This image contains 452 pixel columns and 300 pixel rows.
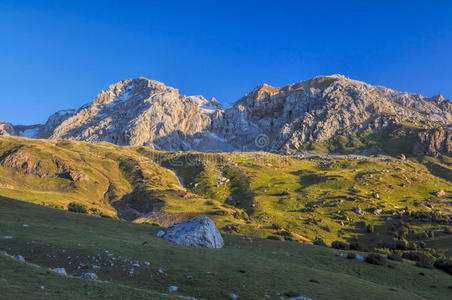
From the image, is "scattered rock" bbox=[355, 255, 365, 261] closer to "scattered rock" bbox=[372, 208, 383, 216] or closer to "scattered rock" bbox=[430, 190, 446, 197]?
"scattered rock" bbox=[372, 208, 383, 216]

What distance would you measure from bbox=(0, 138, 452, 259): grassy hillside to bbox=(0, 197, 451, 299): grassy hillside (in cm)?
2047

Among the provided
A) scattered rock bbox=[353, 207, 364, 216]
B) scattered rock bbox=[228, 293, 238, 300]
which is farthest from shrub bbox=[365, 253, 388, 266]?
scattered rock bbox=[353, 207, 364, 216]

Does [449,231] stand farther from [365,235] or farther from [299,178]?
[299,178]

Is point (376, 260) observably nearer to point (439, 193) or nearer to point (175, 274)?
point (175, 274)

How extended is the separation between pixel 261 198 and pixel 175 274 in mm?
126856

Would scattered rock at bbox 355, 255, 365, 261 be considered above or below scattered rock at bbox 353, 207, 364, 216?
above

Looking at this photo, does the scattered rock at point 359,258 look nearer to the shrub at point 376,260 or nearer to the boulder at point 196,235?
the shrub at point 376,260

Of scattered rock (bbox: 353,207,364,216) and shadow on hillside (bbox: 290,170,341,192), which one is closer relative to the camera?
scattered rock (bbox: 353,207,364,216)

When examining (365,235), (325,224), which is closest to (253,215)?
(325,224)

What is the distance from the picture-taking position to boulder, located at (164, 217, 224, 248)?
141ft

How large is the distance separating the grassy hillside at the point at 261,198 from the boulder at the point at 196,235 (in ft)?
94.0

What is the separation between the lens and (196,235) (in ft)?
145

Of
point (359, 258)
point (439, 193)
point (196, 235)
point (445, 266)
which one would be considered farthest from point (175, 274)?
point (439, 193)

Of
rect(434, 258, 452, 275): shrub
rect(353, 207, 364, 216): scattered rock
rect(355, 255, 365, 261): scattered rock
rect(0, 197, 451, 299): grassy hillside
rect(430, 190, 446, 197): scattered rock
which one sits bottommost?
rect(353, 207, 364, 216): scattered rock
